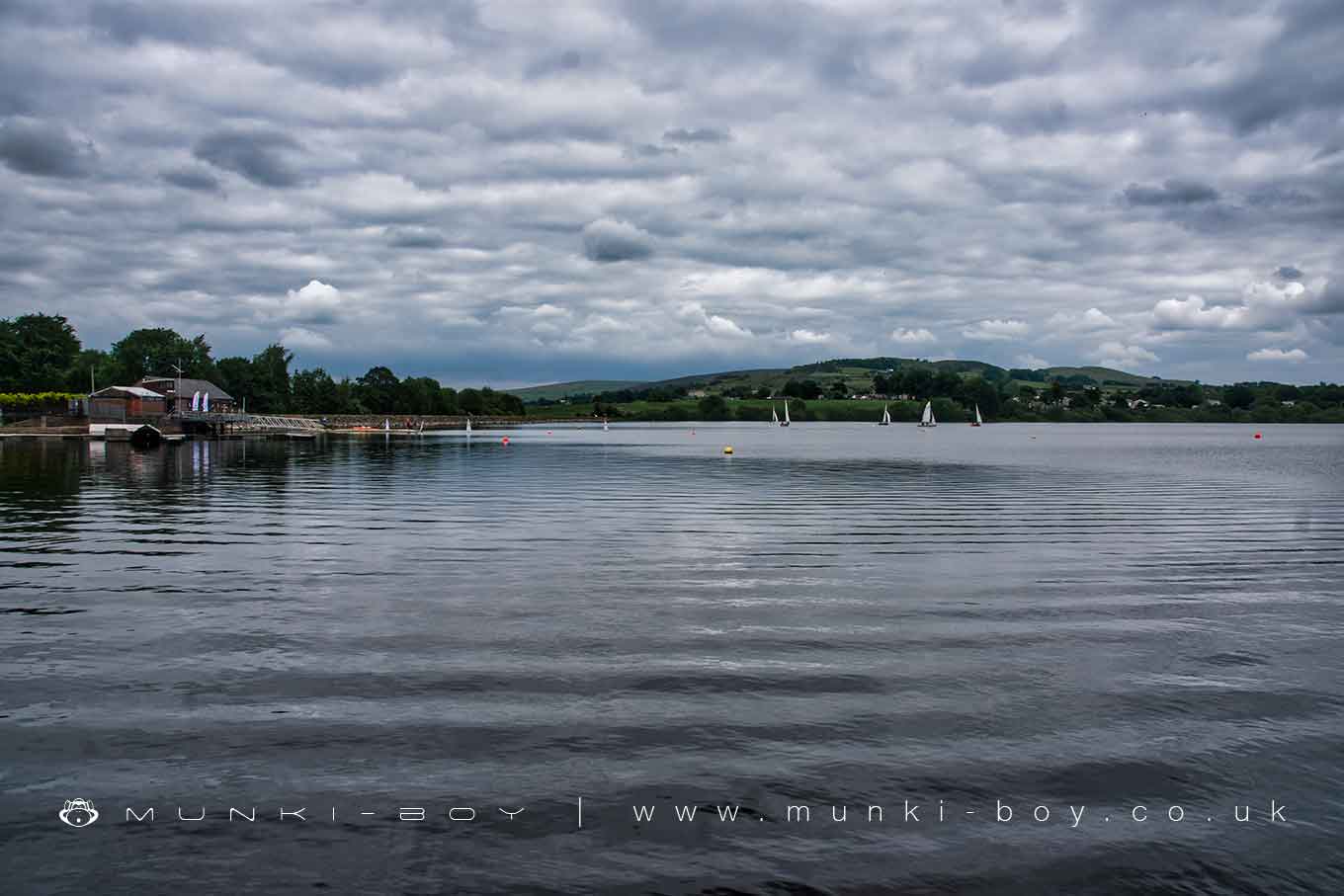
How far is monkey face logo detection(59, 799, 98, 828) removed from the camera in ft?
31.7

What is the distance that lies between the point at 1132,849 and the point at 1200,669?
25.8 ft

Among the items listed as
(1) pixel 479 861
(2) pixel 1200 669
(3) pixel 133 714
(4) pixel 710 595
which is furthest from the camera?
(4) pixel 710 595

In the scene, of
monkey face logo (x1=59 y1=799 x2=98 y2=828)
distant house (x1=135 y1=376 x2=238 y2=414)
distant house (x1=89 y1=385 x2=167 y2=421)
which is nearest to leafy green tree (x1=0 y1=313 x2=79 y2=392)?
distant house (x1=135 y1=376 x2=238 y2=414)

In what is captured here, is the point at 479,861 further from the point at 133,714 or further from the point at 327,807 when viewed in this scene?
the point at 133,714

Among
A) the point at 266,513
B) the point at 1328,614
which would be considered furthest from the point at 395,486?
the point at 1328,614

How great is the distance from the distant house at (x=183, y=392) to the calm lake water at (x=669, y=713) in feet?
531

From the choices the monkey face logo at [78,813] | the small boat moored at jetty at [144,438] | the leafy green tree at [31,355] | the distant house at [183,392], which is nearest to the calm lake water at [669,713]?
the monkey face logo at [78,813]

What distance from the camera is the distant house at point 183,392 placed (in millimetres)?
175125

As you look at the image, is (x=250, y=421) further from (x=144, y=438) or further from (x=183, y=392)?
(x=144, y=438)

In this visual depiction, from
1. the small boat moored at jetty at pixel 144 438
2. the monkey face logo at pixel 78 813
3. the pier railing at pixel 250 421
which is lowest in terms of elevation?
the monkey face logo at pixel 78 813

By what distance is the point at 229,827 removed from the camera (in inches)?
376

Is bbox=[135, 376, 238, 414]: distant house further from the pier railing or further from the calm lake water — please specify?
the calm lake water

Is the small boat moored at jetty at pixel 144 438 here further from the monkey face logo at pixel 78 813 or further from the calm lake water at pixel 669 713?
the monkey face logo at pixel 78 813

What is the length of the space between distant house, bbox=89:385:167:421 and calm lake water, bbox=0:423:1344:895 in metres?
140
